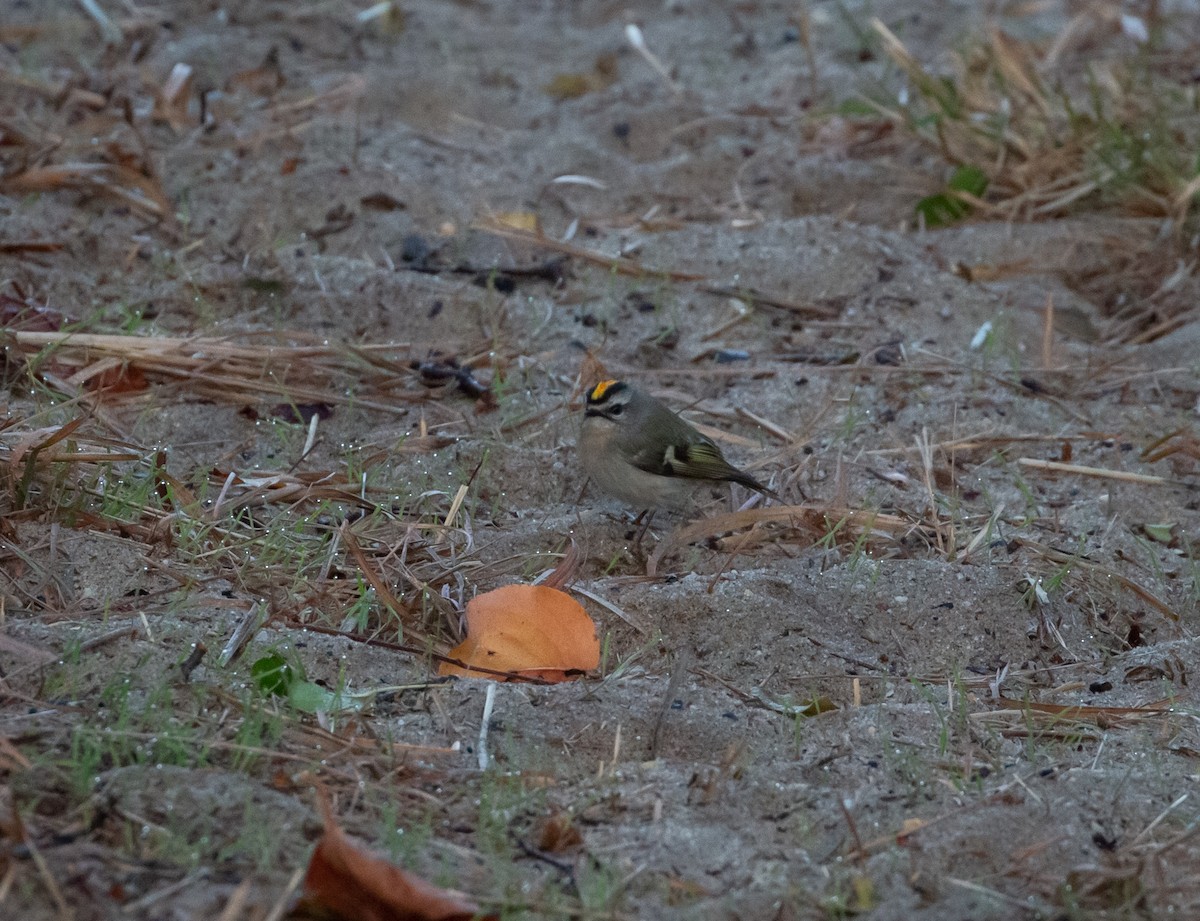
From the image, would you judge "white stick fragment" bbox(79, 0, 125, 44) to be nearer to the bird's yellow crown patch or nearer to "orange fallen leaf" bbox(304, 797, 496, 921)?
the bird's yellow crown patch

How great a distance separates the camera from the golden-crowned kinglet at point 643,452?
441cm

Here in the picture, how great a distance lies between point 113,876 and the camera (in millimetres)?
2527

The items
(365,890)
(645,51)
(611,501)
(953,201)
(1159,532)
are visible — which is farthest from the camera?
(645,51)

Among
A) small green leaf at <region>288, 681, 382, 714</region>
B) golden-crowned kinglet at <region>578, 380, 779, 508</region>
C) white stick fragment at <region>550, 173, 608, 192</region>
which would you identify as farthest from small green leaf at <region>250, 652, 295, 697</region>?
A: white stick fragment at <region>550, 173, 608, 192</region>

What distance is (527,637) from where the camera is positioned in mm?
3572

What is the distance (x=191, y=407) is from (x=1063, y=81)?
16.1 feet

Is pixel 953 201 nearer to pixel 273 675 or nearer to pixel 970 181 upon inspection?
pixel 970 181

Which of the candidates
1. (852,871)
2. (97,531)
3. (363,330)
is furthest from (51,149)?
(852,871)

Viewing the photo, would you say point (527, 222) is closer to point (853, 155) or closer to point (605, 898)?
point (853, 155)

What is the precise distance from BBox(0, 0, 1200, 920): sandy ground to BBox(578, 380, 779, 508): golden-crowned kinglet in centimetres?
15

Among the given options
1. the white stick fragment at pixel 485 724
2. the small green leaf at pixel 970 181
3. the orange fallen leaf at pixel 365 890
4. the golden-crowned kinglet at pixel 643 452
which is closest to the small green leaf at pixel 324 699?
the white stick fragment at pixel 485 724

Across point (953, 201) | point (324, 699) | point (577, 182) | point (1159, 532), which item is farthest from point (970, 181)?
point (324, 699)

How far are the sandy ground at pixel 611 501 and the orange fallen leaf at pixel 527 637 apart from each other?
10 centimetres

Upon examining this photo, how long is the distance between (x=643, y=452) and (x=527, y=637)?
996 mm
